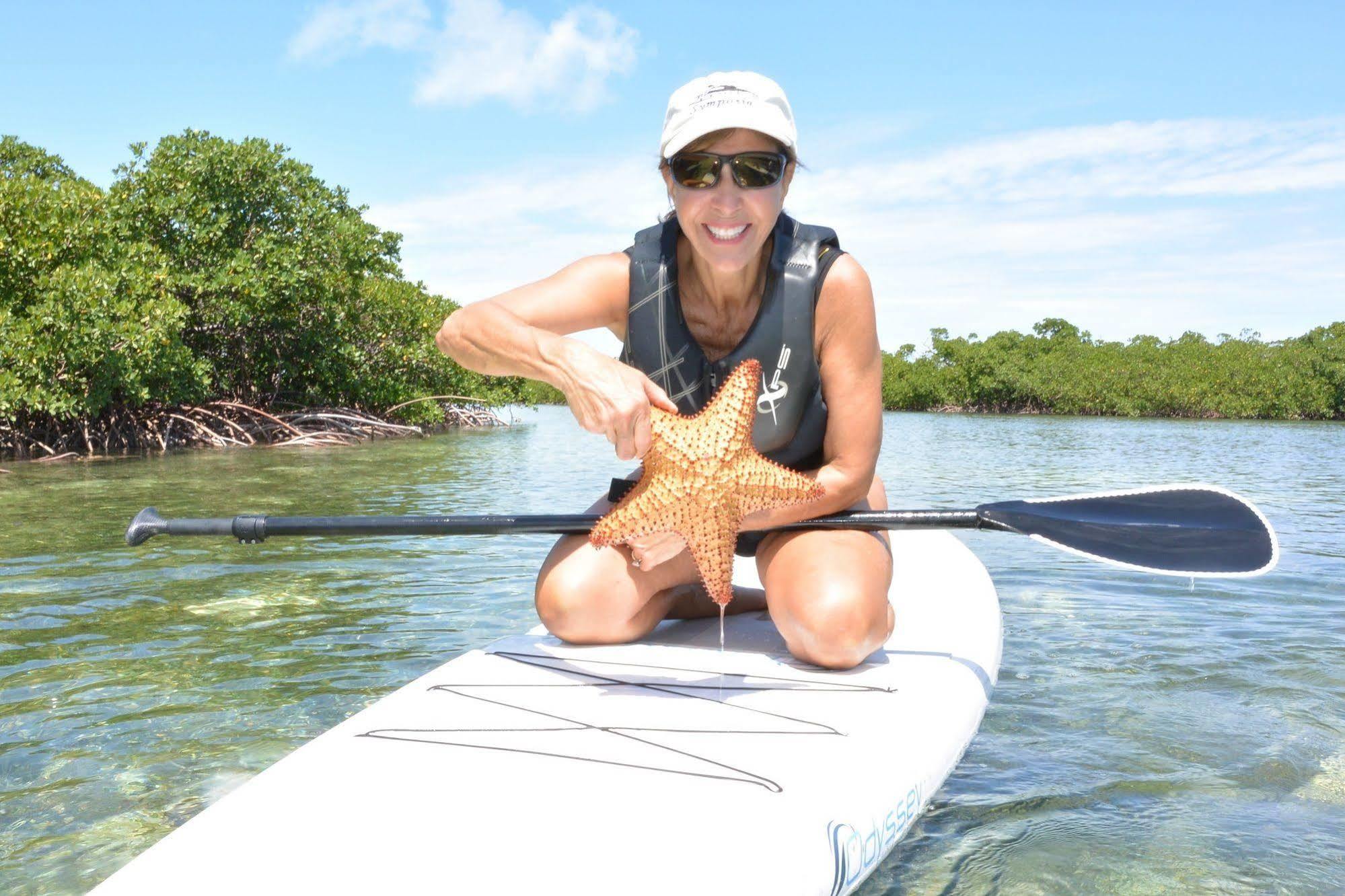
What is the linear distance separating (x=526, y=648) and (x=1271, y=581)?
512cm

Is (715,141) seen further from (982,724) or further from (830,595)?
(982,724)

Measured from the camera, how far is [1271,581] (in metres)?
6.18

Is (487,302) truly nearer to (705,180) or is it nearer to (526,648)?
(705,180)

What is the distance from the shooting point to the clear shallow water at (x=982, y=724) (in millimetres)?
2605

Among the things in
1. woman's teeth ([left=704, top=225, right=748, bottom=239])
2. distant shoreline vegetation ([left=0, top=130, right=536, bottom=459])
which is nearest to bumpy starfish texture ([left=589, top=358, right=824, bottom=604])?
woman's teeth ([left=704, top=225, right=748, bottom=239])

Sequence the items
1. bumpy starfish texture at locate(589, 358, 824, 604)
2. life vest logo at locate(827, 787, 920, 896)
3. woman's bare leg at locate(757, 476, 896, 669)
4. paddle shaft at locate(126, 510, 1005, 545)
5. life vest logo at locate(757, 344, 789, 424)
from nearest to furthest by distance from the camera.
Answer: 1. life vest logo at locate(827, 787, 920, 896)
2. bumpy starfish texture at locate(589, 358, 824, 604)
3. woman's bare leg at locate(757, 476, 896, 669)
4. life vest logo at locate(757, 344, 789, 424)
5. paddle shaft at locate(126, 510, 1005, 545)

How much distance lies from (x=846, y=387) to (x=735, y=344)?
37 cm

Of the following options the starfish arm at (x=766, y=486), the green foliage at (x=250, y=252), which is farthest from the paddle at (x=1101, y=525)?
the green foliage at (x=250, y=252)

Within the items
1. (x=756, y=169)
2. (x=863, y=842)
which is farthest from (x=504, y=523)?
(x=863, y=842)

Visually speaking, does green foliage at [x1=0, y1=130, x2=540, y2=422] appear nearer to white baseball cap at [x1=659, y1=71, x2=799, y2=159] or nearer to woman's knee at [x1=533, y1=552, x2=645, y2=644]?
woman's knee at [x1=533, y1=552, x2=645, y2=644]

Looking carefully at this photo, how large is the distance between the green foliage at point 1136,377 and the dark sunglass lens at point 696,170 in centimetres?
5751

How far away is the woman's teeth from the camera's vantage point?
2762mm

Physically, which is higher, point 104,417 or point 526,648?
point 104,417

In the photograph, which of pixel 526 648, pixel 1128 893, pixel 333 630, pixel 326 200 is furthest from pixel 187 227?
pixel 1128 893
